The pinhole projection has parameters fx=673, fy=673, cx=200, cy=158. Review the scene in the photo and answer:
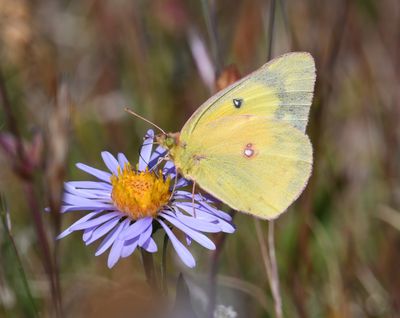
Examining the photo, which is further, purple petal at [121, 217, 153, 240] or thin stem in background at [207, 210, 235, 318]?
thin stem in background at [207, 210, 235, 318]

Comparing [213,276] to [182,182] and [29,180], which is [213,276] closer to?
[182,182]

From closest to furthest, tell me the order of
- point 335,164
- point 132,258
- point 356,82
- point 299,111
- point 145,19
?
point 299,111, point 132,258, point 335,164, point 356,82, point 145,19

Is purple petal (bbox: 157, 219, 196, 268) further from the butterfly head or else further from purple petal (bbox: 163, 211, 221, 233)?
the butterfly head

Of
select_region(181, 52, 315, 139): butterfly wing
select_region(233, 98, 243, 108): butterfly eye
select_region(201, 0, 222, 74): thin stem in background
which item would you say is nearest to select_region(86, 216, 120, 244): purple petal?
select_region(181, 52, 315, 139): butterfly wing

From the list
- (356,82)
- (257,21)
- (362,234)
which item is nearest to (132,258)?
(362,234)

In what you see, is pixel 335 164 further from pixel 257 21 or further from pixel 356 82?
pixel 257 21

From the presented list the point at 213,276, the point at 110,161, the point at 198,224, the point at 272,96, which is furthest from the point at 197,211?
the point at 272,96
